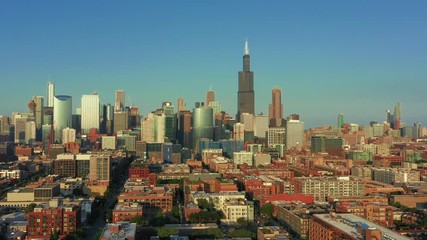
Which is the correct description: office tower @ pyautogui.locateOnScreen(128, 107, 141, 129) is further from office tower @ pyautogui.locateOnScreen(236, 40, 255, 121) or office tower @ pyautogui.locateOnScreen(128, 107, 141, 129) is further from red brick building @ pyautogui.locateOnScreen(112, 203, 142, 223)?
red brick building @ pyautogui.locateOnScreen(112, 203, 142, 223)

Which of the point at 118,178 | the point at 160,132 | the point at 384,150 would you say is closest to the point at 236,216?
the point at 118,178

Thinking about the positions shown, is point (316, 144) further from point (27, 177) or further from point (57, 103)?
point (57, 103)

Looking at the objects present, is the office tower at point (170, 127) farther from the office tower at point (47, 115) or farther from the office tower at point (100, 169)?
the office tower at point (100, 169)

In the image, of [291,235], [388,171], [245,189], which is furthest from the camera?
[388,171]

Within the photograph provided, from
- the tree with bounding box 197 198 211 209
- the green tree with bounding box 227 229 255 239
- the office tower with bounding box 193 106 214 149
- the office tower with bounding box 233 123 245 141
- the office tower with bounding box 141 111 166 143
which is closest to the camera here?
the green tree with bounding box 227 229 255 239

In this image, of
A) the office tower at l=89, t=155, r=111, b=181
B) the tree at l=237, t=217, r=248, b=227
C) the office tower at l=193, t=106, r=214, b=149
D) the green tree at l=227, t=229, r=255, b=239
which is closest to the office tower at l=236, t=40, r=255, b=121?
the office tower at l=193, t=106, r=214, b=149

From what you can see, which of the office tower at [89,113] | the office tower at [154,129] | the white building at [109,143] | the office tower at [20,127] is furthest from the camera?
the office tower at [89,113]

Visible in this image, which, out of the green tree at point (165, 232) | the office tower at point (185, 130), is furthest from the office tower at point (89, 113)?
the green tree at point (165, 232)
